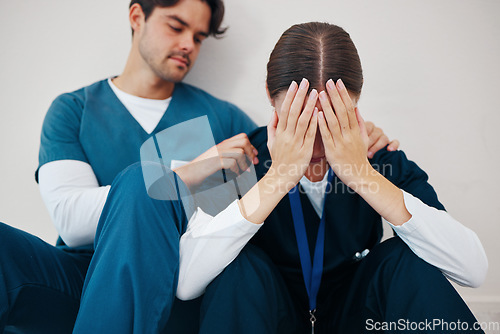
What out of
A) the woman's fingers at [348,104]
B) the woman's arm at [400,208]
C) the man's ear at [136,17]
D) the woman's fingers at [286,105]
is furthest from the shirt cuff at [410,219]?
the man's ear at [136,17]

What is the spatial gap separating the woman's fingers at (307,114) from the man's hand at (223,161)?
215mm

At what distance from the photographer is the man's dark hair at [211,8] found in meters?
1.36

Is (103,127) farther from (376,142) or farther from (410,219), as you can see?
(410,219)

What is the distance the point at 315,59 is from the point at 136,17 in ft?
2.67

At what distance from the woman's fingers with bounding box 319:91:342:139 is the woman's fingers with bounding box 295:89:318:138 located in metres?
0.01

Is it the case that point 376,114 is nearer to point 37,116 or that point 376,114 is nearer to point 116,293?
point 116,293

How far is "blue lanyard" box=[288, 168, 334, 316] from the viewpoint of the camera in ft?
3.15

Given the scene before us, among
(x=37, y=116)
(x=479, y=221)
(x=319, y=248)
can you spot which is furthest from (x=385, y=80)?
(x=37, y=116)

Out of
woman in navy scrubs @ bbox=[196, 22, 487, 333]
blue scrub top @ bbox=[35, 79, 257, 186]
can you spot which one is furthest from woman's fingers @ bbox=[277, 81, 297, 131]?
blue scrub top @ bbox=[35, 79, 257, 186]

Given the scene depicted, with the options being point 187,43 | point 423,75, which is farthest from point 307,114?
point 423,75

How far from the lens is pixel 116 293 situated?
0.76 metres

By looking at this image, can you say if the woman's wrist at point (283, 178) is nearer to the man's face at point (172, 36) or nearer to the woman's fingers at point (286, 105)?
the woman's fingers at point (286, 105)

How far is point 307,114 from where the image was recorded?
90cm

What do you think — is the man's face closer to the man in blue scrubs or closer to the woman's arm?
the man in blue scrubs
